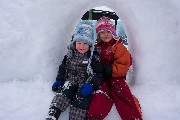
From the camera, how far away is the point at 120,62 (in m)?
2.31

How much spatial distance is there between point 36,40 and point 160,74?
1.24m

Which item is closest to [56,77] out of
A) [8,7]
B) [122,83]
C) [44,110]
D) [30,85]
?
[30,85]

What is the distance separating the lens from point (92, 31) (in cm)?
249

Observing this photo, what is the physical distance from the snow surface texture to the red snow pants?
30 cm

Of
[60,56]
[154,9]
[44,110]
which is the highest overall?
[154,9]

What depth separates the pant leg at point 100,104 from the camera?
1.96 meters

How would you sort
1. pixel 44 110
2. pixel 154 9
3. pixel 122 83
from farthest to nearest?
pixel 154 9 < pixel 122 83 < pixel 44 110

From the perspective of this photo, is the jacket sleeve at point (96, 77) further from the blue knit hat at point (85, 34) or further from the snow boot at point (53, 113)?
the snow boot at point (53, 113)

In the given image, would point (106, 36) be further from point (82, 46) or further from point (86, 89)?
point (86, 89)

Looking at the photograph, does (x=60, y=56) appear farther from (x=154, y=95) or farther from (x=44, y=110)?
(x=154, y=95)

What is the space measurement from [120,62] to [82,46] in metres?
0.36

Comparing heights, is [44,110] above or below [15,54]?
below

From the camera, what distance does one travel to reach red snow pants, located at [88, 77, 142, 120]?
1.99m

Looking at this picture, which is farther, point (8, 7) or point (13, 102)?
point (8, 7)
